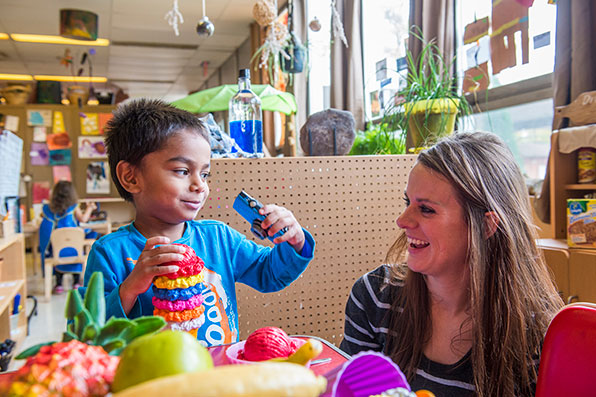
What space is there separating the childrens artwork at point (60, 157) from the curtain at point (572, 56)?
785cm

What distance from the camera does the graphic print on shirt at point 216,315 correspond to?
1.05 meters

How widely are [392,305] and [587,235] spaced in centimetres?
118

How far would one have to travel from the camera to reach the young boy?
1.15 m

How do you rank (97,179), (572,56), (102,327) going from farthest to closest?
(97,179) → (572,56) → (102,327)

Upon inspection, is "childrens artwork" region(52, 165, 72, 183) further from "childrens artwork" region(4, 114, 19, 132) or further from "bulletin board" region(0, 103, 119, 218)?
"childrens artwork" region(4, 114, 19, 132)

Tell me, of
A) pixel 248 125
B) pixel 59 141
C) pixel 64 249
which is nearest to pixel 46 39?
pixel 59 141

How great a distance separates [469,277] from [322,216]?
1.09 metres

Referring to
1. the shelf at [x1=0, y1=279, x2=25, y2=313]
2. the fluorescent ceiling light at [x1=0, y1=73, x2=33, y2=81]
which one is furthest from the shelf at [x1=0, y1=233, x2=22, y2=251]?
the fluorescent ceiling light at [x1=0, y1=73, x2=33, y2=81]

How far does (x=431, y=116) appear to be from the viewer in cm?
247

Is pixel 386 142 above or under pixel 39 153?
under

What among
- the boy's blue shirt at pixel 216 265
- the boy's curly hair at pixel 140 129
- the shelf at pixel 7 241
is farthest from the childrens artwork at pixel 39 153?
the boy's blue shirt at pixel 216 265

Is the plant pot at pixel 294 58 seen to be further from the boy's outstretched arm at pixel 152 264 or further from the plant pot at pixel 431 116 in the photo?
the boy's outstretched arm at pixel 152 264

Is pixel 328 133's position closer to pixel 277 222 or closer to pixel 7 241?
pixel 277 222

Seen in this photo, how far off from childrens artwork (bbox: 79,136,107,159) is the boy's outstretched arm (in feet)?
26.4
